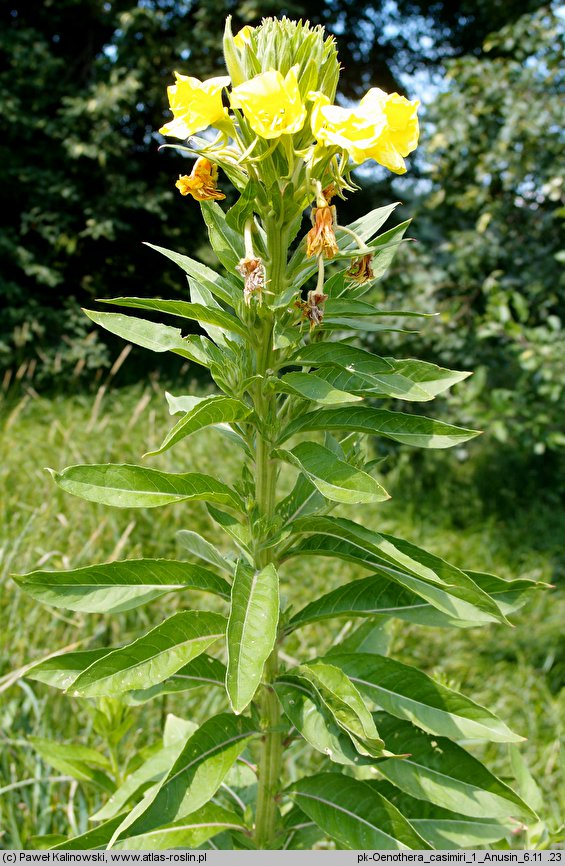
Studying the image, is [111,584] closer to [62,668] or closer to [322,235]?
[62,668]

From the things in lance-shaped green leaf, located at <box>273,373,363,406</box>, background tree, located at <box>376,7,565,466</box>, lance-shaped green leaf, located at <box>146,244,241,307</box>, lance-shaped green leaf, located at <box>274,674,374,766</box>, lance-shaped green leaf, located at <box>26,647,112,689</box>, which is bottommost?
lance-shaped green leaf, located at <box>274,674,374,766</box>

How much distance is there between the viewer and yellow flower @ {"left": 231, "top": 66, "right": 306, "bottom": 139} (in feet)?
2.68

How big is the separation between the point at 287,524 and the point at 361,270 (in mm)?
408

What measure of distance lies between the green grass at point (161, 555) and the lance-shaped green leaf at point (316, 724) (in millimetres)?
383

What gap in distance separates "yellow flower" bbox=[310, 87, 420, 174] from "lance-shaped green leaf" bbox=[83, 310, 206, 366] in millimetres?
349

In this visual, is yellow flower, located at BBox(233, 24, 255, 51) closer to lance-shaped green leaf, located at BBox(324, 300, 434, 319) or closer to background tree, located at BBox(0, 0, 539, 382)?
lance-shaped green leaf, located at BBox(324, 300, 434, 319)

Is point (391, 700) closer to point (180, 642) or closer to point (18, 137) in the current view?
point (180, 642)

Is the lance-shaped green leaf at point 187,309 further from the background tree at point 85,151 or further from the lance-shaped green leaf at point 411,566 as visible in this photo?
the background tree at point 85,151

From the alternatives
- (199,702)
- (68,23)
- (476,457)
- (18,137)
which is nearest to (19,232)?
(18,137)

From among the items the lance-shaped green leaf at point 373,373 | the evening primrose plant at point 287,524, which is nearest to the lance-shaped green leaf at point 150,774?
the evening primrose plant at point 287,524

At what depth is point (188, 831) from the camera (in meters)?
1.03

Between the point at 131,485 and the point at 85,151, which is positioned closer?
the point at 131,485

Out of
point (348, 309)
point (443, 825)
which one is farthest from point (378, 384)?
point (443, 825)

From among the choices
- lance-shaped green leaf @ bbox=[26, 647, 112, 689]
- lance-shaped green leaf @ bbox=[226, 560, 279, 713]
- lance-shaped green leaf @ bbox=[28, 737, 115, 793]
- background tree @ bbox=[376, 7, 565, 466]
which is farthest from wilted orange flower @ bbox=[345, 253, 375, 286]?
background tree @ bbox=[376, 7, 565, 466]
